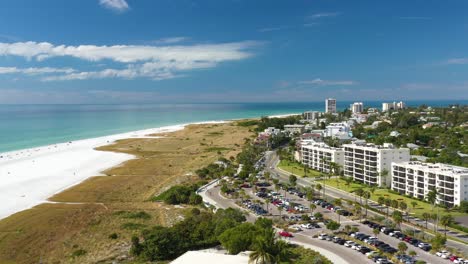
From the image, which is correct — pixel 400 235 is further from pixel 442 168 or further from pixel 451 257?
pixel 442 168

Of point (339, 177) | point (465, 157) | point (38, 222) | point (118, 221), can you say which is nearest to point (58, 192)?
point (38, 222)

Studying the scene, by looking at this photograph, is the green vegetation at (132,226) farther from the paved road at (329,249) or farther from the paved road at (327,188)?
the paved road at (327,188)

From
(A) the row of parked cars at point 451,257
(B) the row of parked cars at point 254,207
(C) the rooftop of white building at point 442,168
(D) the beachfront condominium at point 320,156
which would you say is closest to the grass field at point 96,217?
(B) the row of parked cars at point 254,207

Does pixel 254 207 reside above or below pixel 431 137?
below

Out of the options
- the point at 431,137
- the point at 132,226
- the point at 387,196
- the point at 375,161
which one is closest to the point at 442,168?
the point at 387,196

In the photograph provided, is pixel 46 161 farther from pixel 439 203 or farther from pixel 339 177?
pixel 439 203

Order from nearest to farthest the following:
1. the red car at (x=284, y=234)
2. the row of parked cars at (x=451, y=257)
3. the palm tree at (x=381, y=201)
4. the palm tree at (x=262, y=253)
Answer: the palm tree at (x=262, y=253) < the row of parked cars at (x=451, y=257) < the red car at (x=284, y=234) < the palm tree at (x=381, y=201)
